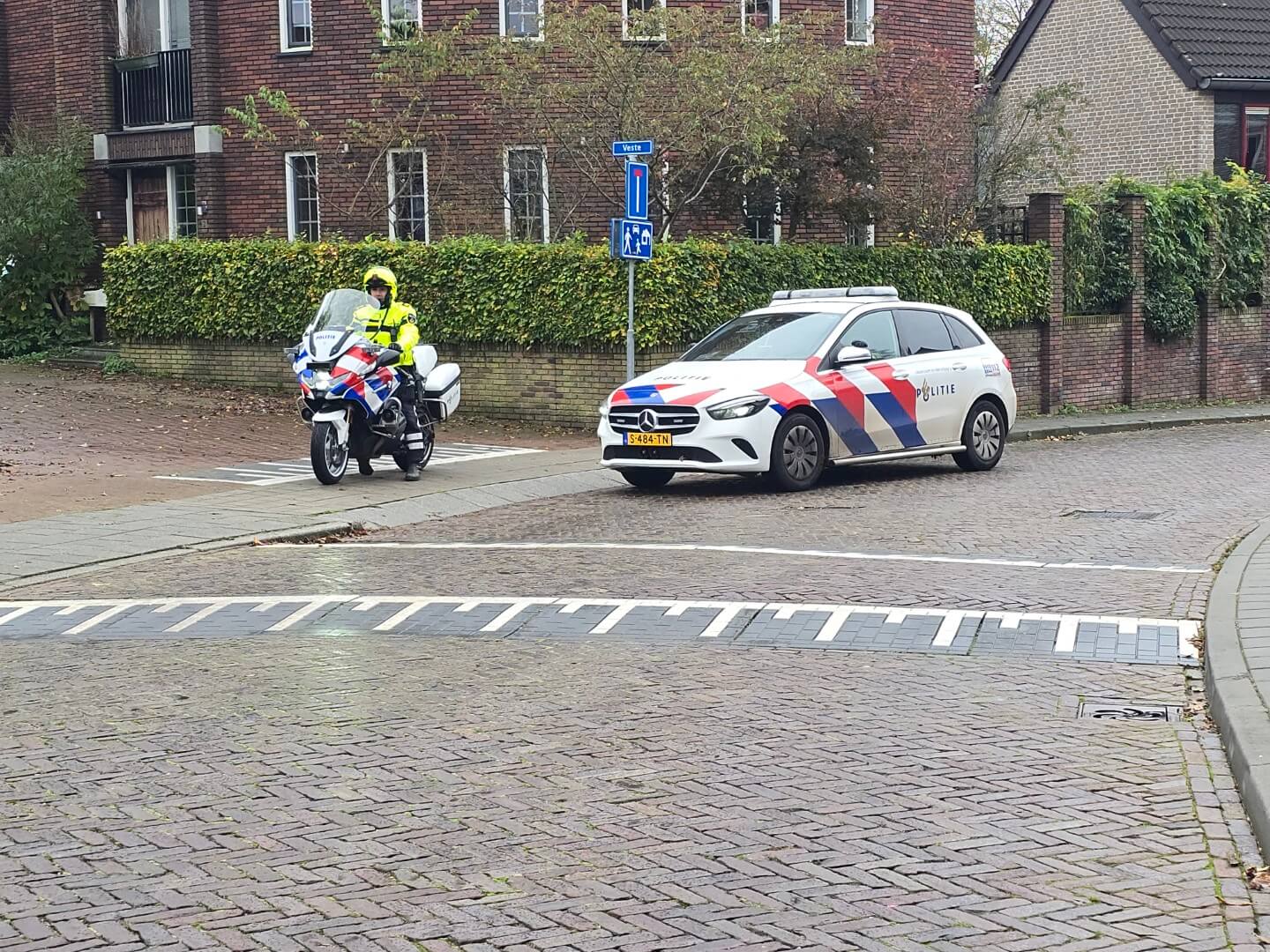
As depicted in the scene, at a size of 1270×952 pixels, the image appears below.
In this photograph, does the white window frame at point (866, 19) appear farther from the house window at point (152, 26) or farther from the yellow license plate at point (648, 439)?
the yellow license plate at point (648, 439)

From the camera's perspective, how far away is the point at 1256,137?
34500mm

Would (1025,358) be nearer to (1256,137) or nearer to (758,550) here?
(1256,137)

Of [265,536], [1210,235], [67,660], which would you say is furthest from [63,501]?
[1210,235]

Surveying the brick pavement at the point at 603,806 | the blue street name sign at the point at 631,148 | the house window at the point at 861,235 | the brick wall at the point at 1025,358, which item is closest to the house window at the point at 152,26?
the house window at the point at 861,235

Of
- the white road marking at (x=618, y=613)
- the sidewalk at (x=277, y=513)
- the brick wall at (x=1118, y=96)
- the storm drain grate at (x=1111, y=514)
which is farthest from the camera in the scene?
the brick wall at (x=1118, y=96)

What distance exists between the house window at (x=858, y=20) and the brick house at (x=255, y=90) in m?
0.03

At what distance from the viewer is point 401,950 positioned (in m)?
4.89

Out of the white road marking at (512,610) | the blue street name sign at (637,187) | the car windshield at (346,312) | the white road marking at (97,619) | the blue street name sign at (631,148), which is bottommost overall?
the white road marking at (512,610)

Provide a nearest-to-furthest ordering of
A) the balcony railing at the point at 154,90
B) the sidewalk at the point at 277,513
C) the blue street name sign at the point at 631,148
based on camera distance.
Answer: the sidewalk at the point at 277,513 < the blue street name sign at the point at 631,148 < the balcony railing at the point at 154,90

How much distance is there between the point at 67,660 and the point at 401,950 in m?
4.76

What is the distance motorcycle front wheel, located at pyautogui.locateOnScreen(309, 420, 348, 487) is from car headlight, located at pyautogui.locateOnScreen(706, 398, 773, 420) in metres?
3.40

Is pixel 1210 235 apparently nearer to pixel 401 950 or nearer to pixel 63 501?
pixel 63 501

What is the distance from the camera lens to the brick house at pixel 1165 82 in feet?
111

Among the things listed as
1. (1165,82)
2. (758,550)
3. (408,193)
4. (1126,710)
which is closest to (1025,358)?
(408,193)
